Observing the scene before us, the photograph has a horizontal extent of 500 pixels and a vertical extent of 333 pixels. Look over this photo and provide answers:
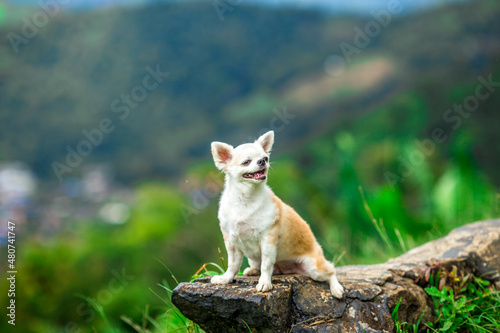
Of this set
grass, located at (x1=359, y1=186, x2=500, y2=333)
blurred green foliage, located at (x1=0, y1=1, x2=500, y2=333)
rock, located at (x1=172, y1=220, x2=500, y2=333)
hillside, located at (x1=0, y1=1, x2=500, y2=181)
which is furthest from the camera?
hillside, located at (x1=0, y1=1, x2=500, y2=181)

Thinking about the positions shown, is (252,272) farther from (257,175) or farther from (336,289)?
(257,175)

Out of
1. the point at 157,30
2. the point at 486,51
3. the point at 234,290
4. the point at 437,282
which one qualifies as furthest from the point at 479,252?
the point at 157,30

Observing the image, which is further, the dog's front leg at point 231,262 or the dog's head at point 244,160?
the dog's front leg at point 231,262

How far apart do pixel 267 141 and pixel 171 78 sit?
42347 millimetres

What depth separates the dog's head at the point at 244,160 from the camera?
3.49 meters

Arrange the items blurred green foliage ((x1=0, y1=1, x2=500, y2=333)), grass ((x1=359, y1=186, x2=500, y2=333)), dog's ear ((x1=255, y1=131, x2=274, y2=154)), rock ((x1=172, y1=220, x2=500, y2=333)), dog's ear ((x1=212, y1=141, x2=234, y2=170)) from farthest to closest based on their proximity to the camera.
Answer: blurred green foliage ((x1=0, y1=1, x2=500, y2=333)) → grass ((x1=359, y1=186, x2=500, y2=333)) → dog's ear ((x1=255, y1=131, x2=274, y2=154)) → dog's ear ((x1=212, y1=141, x2=234, y2=170)) → rock ((x1=172, y1=220, x2=500, y2=333))

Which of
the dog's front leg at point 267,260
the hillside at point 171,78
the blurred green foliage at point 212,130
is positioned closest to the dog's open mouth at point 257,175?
the dog's front leg at point 267,260

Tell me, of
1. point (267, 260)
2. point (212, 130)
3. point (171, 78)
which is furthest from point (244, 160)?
point (171, 78)

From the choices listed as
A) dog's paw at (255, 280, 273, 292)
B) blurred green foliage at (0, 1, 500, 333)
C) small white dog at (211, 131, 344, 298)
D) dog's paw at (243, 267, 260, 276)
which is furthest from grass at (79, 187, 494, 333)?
blurred green foliage at (0, 1, 500, 333)

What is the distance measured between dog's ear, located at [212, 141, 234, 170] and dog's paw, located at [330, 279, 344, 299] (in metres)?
1.29

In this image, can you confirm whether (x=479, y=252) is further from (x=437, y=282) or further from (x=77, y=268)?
(x=77, y=268)

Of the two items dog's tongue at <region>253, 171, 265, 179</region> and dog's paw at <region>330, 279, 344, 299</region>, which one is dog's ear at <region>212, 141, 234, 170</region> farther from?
dog's paw at <region>330, 279, 344, 299</region>

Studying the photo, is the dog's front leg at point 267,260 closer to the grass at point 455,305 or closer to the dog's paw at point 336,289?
the dog's paw at point 336,289

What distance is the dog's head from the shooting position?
11.5 ft
